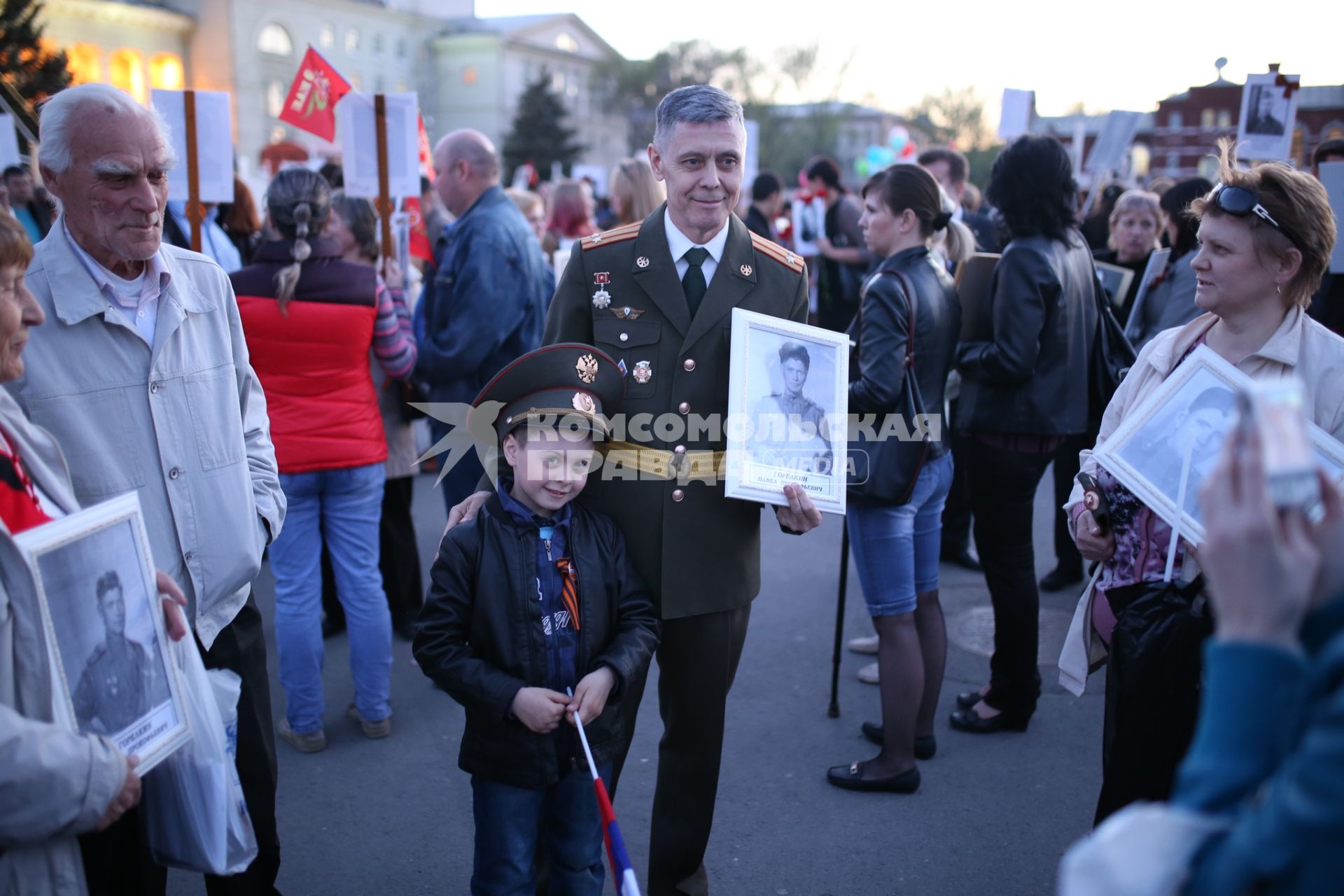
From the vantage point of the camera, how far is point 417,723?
14.3ft

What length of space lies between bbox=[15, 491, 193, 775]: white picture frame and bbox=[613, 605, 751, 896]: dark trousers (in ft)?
4.09

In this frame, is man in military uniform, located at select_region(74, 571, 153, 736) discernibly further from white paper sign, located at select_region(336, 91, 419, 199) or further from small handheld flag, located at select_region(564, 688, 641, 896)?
white paper sign, located at select_region(336, 91, 419, 199)

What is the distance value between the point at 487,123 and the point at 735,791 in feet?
225

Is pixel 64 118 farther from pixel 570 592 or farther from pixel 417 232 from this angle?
pixel 417 232

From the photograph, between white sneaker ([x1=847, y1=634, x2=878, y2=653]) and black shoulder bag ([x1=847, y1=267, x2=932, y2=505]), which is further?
white sneaker ([x1=847, y1=634, x2=878, y2=653])

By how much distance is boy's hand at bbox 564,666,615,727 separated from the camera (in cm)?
236

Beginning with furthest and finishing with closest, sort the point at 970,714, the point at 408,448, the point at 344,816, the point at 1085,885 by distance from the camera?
the point at 408,448
the point at 970,714
the point at 344,816
the point at 1085,885

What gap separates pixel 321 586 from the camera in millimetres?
4242

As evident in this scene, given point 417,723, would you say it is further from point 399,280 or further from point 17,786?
point 17,786

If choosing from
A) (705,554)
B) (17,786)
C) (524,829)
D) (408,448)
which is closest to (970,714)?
(705,554)

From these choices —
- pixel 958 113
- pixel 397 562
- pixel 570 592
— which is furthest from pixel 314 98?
pixel 958 113

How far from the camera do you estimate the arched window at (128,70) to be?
48.0 m

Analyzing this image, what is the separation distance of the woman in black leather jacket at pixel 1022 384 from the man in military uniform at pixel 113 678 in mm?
3293

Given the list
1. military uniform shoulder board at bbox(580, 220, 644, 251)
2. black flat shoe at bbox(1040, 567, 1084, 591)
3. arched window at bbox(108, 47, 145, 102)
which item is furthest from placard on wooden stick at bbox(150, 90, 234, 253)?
arched window at bbox(108, 47, 145, 102)
